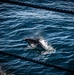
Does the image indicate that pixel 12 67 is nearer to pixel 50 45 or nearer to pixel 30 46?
pixel 30 46

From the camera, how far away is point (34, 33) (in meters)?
10.1

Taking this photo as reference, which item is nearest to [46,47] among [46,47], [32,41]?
[46,47]

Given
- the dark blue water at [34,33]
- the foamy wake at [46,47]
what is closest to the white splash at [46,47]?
the foamy wake at [46,47]

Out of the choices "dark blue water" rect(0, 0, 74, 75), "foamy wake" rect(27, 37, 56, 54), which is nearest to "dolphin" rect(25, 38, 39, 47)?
"foamy wake" rect(27, 37, 56, 54)

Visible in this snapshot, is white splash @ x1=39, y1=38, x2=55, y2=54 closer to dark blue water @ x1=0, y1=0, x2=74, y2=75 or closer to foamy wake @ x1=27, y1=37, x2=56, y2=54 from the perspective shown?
foamy wake @ x1=27, y1=37, x2=56, y2=54

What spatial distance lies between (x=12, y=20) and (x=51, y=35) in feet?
8.65

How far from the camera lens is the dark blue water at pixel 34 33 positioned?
7.30 m

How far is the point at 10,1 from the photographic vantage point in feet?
6.16

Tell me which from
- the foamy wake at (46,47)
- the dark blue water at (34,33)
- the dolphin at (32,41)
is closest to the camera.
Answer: the dark blue water at (34,33)

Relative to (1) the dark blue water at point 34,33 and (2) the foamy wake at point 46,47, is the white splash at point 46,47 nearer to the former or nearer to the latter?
(2) the foamy wake at point 46,47

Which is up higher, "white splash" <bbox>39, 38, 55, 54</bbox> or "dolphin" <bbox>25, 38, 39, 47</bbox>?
"dolphin" <bbox>25, 38, 39, 47</bbox>

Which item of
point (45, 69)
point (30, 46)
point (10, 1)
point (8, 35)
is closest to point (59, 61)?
point (45, 69)

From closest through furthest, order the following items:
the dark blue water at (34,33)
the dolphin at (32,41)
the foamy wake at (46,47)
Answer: the dark blue water at (34,33)
the foamy wake at (46,47)
the dolphin at (32,41)

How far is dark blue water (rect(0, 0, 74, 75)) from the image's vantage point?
7.30 m
